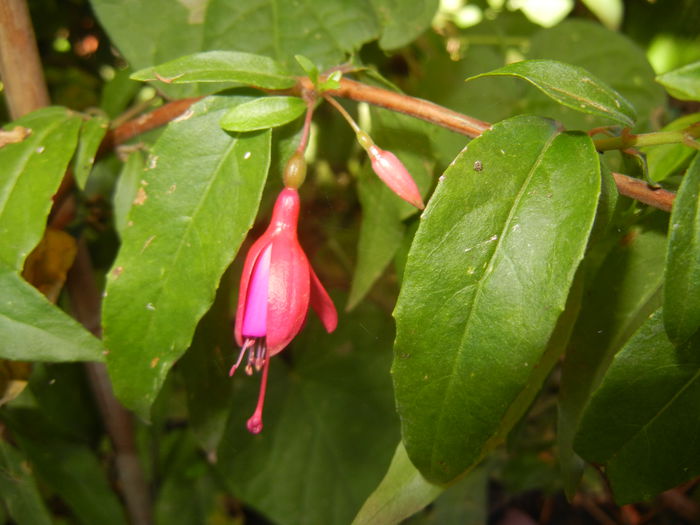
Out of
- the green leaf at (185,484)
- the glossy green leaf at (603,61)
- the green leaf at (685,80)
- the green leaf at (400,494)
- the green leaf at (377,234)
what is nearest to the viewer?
the green leaf at (685,80)

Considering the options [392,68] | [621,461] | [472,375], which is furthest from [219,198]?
[392,68]

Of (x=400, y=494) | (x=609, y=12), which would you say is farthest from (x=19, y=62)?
(x=609, y=12)

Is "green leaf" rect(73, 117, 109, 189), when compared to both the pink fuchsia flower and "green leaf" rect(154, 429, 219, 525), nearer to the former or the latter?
the pink fuchsia flower

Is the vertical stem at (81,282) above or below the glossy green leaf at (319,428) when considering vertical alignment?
above

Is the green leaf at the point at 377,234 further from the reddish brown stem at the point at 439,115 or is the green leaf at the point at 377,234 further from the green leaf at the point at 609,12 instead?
the green leaf at the point at 609,12

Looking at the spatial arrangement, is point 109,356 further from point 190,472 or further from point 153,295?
point 190,472

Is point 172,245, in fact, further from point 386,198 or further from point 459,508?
point 459,508

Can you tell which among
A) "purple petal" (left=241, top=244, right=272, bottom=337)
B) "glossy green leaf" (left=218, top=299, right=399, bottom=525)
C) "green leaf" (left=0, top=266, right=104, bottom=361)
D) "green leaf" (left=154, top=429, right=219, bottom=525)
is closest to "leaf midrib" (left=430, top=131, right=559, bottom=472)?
"purple petal" (left=241, top=244, right=272, bottom=337)

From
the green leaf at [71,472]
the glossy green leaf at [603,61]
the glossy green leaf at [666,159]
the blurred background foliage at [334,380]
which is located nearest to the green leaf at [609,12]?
the blurred background foliage at [334,380]
